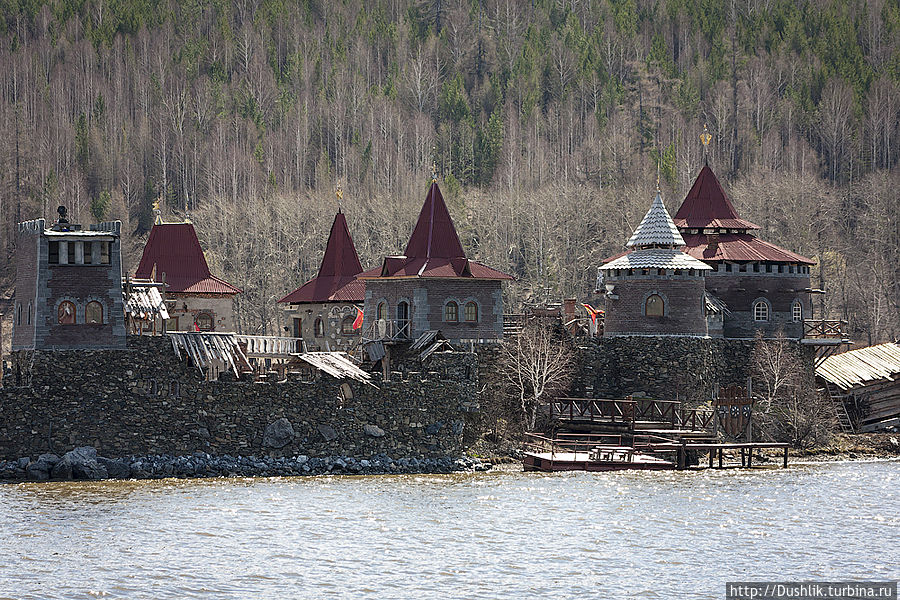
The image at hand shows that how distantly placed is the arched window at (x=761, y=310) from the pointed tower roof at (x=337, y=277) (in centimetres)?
1679

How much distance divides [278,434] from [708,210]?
2652 centimetres

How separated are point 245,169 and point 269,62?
20.4 meters

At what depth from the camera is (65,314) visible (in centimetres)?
4872

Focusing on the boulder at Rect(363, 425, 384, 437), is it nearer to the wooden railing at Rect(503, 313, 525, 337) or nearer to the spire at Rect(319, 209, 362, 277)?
the wooden railing at Rect(503, 313, 525, 337)

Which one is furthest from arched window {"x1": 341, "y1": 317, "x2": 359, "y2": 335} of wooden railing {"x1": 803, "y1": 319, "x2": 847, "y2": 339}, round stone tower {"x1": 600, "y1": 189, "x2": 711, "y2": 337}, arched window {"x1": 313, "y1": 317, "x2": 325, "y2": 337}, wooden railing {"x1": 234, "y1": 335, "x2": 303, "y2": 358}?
wooden railing {"x1": 803, "y1": 319, "x2": 847, "y2": 339}

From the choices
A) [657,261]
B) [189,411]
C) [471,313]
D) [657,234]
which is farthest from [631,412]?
[189,411]

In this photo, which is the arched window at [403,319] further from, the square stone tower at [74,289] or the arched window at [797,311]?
the arched window at [797,311]

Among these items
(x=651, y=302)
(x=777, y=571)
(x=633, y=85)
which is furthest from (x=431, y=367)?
(x=633, y=85)

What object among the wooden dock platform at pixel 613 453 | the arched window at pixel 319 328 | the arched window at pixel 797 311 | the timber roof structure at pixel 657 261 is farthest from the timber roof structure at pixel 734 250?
the arched window at pixel 319 328

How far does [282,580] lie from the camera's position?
32125 mm

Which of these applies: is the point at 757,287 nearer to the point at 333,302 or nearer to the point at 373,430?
the point at 333,302

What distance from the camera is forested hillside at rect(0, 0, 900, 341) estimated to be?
95.5 meters

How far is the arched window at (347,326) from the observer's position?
2542 inches

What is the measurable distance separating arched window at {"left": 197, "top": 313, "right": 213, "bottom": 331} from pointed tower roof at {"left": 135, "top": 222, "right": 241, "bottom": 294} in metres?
1.06
